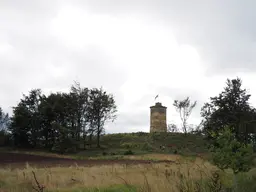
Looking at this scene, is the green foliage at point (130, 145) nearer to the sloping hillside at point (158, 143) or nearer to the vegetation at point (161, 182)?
the sloping hillside at point (158, 143)

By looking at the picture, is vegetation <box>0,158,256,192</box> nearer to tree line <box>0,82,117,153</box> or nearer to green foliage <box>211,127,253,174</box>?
green foliage <box>211,127,253,174</box>

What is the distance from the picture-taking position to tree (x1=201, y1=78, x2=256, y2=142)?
1428 inches

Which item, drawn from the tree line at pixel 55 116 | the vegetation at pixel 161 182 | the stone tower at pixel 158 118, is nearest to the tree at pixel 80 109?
the tree line at pixel 55 116

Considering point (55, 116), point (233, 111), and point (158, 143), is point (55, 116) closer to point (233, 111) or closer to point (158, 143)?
point (158, 143)

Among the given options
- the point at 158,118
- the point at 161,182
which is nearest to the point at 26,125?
the point at 158,118

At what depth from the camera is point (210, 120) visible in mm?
36938

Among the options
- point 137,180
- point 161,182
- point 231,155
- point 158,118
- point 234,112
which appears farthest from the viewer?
point 158,118

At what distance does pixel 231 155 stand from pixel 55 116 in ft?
132

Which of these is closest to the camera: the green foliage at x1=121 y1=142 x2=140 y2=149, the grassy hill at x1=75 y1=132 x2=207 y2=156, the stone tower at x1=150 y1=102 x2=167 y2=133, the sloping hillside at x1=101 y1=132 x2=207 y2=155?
the grassy hill at x1=75 y1=132 x2=207 y2=156

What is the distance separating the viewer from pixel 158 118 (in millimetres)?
60125

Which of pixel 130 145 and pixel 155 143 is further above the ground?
pixel 155 143

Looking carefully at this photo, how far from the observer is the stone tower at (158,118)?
58.9 metres

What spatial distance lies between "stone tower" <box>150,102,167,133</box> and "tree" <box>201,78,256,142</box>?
20919mm

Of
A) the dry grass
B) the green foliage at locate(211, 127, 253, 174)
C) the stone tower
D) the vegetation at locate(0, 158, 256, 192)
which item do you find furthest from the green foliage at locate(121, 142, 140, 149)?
the dry grass
